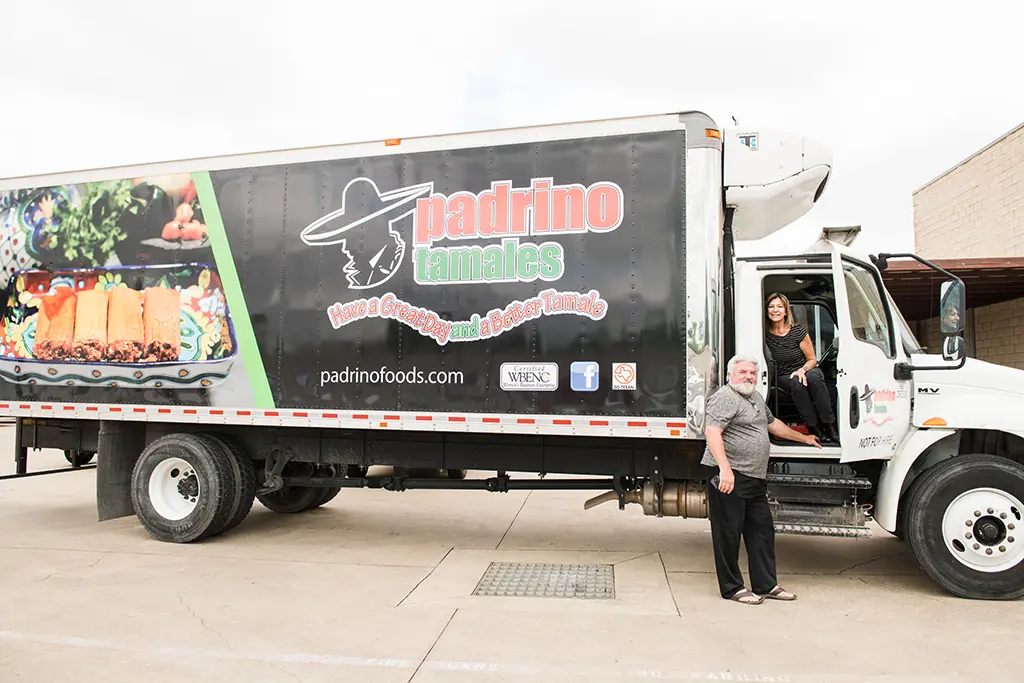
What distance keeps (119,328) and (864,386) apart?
6.86m

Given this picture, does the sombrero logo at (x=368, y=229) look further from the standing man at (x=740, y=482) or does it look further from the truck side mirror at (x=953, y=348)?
the truck side mirror at (x=953, y=348)

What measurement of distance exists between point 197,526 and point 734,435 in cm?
514

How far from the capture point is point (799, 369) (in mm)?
6125

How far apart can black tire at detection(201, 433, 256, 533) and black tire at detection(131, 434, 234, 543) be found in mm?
56

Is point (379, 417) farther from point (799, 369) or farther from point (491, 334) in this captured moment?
point (799, 369)

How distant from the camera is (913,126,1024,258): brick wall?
586 inches

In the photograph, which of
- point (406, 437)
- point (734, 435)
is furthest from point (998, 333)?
point (406, 437)

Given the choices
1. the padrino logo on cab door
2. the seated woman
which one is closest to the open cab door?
the seated woman

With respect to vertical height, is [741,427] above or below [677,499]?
above

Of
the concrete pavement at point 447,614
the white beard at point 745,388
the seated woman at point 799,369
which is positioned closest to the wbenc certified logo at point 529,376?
the white beard at point 745,388

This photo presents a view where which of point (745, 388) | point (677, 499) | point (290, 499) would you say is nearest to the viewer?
point (745, 388)

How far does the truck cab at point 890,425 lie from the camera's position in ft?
19.0

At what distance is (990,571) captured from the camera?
5.73m

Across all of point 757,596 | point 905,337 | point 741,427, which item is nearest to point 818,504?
point 757,596
